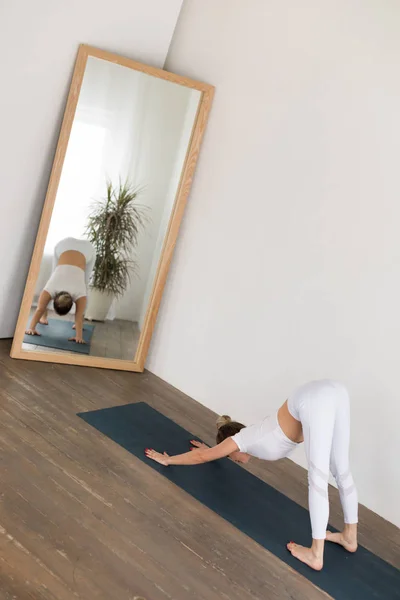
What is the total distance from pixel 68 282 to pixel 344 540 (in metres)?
2.49

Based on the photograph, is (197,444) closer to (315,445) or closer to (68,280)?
(315,445)

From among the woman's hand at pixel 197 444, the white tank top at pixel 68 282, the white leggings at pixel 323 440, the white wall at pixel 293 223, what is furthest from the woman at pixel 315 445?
the white tank top at pixel 68 282

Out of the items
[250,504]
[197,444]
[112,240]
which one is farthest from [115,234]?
[250,504]

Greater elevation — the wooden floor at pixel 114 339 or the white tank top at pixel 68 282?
the white tank top at pixel 68 282

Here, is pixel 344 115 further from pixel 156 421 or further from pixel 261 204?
pixel 156 421

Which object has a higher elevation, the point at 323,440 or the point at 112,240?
the point at 112,240

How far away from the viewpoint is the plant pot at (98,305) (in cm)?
437

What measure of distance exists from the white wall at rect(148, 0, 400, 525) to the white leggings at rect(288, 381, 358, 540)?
73cm

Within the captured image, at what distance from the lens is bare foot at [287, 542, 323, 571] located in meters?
2.88

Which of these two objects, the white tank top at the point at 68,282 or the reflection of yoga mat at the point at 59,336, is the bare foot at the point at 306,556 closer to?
the reflection of yoga mat at the point at 59,336

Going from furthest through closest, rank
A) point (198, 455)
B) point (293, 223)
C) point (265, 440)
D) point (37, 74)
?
point (293, 223)
point (37, 74)
point (198, 455)
point (265, 440)

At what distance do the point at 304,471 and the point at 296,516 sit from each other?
0.65 m

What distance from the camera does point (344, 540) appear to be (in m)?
3.15

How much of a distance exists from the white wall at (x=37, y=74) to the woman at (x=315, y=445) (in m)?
1.98
